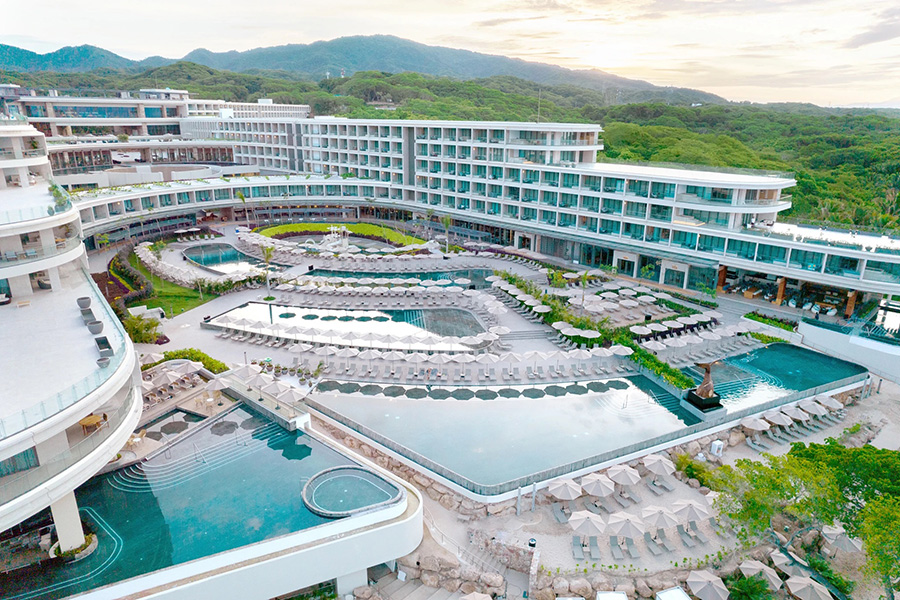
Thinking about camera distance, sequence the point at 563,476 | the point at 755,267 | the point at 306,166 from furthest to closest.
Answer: the point at 306,166, the point at 755,267, the point at 563,476

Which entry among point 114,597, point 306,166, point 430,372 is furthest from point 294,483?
point 306,166

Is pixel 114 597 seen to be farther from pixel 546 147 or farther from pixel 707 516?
pixel 546 147

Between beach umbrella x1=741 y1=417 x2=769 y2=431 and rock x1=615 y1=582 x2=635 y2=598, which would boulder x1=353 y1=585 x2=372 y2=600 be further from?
beach umbrella x1=741 y1=417 x2=769 y2=431

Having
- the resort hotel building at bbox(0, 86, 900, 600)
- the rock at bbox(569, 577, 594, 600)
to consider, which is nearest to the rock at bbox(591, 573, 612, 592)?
the rock at bbox(569, 577, 594, 600)

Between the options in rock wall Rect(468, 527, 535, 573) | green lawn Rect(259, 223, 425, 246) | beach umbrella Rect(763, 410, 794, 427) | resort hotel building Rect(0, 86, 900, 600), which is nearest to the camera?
resort hotel building Rect(0, 86, 900, 600)

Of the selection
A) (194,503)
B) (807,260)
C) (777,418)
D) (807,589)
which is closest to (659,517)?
(807,589)

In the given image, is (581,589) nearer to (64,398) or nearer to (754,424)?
(754,424)
